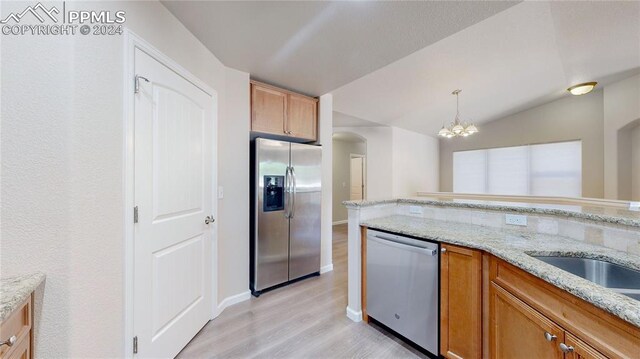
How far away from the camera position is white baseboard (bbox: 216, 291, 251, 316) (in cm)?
223

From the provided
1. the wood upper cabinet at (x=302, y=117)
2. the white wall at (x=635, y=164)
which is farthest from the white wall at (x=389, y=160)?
the white wall at (x=635, y=164)

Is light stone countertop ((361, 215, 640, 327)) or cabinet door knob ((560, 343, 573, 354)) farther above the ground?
light stone countertop ((361, 215, 640, 327))

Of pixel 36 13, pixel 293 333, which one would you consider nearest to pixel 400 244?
pixel 293 333

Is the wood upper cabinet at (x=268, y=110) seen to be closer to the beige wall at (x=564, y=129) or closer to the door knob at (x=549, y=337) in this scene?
the door knob at (x=549, y=337)

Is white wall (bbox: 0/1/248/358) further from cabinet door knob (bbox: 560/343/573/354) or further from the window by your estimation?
the window

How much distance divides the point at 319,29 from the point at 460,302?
84.2 inches

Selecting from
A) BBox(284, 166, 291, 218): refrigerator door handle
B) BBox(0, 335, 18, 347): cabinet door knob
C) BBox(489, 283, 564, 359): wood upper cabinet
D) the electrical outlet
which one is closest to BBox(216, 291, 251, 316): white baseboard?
BBox(284, 166, 291, 218): refrigerator door handle

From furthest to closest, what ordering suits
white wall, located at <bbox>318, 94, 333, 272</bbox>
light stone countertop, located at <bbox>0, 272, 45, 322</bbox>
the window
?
the window, white wall, located at <bbox>318, 94, 333, 272</bbox>, light stone countertop, located at <bbox>0, 272, 45, 322</bbox>

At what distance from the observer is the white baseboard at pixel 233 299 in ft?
7.33

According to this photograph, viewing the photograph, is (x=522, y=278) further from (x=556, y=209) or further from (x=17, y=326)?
(x=17, y=326)

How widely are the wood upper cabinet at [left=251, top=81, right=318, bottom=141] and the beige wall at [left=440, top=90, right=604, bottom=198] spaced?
5.59m

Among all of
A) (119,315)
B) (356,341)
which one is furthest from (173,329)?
(356,341)

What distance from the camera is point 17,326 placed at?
0.79m

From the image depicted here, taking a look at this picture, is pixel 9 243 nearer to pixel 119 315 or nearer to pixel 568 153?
pixel 119 315
